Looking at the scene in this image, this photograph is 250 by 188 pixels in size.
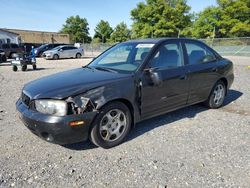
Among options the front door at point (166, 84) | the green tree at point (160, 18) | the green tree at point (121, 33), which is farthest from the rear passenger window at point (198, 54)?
the green tree at point (121, 33)

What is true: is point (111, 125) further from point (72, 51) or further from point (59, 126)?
point (72, 51)

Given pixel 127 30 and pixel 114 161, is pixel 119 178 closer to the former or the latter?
pixel 114 161

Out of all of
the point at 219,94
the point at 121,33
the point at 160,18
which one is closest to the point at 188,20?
the point at 160,18

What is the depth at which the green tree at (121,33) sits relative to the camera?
6900 centimetres

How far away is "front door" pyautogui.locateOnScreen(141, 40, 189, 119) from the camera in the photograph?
4025 millimetres

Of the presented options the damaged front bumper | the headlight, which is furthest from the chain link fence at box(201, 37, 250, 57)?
the headlight

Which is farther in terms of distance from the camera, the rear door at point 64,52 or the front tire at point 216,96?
the rear door at point 64,52

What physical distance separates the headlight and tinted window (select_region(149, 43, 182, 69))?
1.65 meters

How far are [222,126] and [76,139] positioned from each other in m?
2.77

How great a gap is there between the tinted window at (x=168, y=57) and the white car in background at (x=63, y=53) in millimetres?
22661

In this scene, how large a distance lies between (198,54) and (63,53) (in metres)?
23.3

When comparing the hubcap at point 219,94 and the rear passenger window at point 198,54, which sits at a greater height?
the rear passenger window at point 198,54

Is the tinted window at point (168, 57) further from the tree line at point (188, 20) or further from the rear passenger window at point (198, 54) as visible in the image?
the tree line at point (188, 20)

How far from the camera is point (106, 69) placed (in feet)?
14.1
